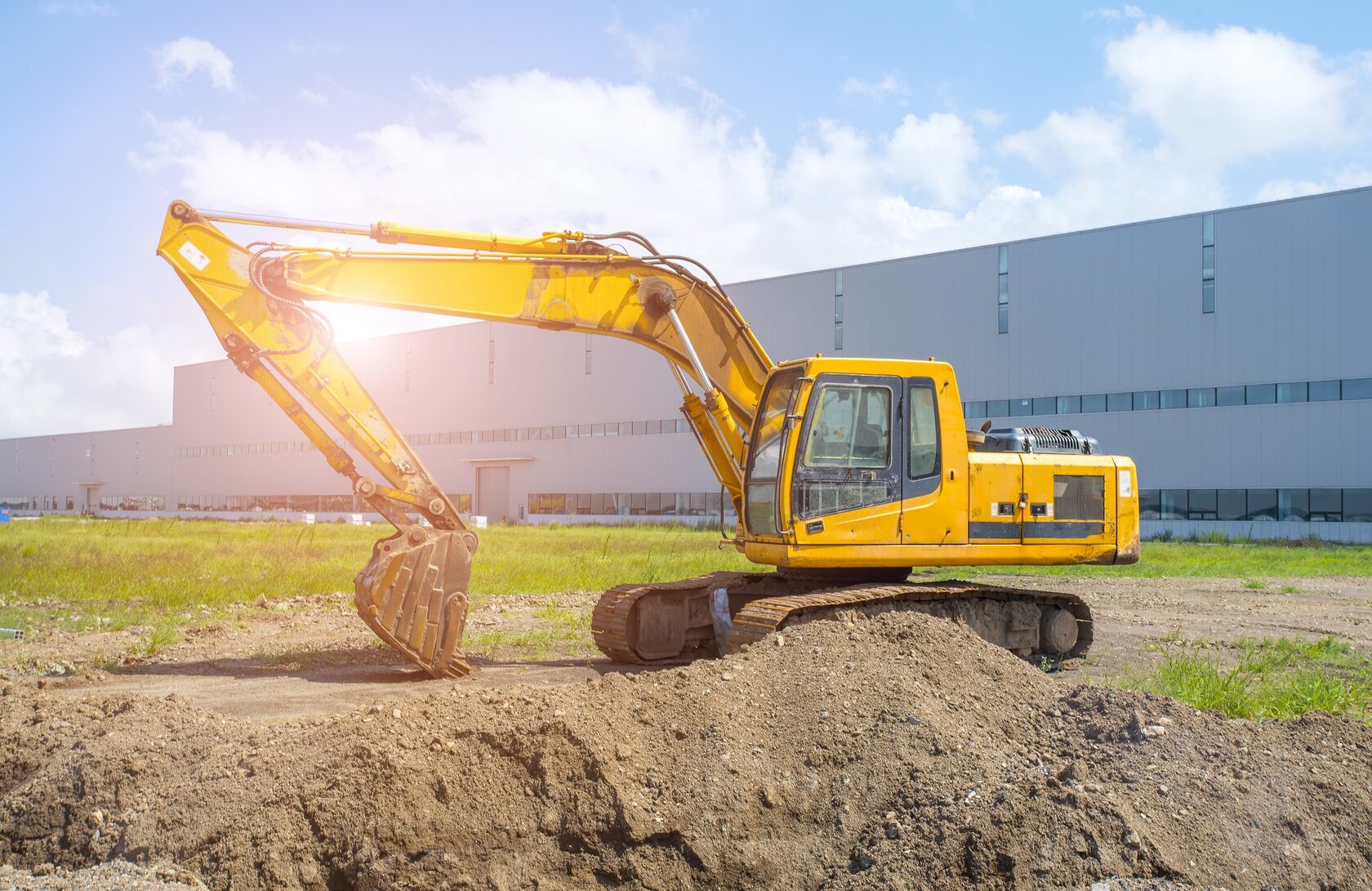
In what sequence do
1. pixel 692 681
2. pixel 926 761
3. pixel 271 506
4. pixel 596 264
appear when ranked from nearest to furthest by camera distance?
pixel 926 761
pixel 692 681
pixel 596 264
pixel 271 506

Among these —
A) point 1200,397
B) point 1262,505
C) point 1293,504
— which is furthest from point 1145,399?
point 1293,504

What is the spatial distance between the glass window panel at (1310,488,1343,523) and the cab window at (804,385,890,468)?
26.1 m

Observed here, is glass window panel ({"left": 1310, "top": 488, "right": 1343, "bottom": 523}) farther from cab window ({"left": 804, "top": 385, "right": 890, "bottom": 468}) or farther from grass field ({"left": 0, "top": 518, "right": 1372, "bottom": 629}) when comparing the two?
cab window ({"left": 804, "top": 385, "right": 890, "bottom": 468})

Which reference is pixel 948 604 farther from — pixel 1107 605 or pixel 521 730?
pixel 1107 605

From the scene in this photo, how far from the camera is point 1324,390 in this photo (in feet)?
95.0

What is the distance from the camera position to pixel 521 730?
5.48 m

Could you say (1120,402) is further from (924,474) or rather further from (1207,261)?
(924,474)

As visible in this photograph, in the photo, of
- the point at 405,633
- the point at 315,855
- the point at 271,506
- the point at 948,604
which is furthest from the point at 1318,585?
the point at 271,506

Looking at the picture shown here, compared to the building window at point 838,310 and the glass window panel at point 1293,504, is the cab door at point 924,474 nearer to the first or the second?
the glass window panel at point 1293,504

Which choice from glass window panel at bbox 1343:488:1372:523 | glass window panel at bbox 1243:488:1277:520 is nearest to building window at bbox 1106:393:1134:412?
glass window panel at bbox 1243:488:1277:520

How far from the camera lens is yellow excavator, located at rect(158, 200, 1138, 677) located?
8.48m

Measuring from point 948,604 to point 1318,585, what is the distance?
13414 mm

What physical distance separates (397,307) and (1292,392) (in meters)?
28.8

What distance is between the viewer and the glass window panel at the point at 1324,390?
28.8 m
